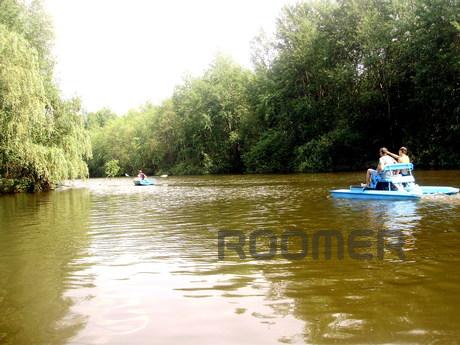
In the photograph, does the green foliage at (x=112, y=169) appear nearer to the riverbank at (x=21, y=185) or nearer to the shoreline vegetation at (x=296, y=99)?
the shoreline vegetation at (x=296, y=99)

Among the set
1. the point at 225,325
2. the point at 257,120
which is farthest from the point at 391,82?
the point at 225,325

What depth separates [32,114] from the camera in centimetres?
2391

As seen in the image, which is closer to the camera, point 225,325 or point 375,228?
point 225,325

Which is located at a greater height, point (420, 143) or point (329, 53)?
point (329, 53)

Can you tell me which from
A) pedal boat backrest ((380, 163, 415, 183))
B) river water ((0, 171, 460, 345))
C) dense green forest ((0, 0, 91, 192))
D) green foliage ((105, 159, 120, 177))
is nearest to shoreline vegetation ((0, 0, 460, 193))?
dense green forest ((0, 0, 91, 192))

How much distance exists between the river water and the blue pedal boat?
4.08 m

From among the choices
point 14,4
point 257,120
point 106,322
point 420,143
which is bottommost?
point 106,322

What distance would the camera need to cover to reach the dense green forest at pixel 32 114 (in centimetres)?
2306

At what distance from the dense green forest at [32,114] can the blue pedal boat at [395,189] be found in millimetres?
16691

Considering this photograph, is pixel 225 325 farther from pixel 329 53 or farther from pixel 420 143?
pixel 329 53

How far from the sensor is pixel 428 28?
3788 centimetres

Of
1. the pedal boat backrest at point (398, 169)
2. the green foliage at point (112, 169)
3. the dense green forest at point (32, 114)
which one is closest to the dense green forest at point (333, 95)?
the green foliage at point (112, 169)

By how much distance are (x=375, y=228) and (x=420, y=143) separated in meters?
33.5

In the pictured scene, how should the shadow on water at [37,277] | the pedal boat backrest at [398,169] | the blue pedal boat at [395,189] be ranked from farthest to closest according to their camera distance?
1. the pedal boat backrest at [398,169]
2. the blue pedal boat at [395,189]
3. the shadow on water at [37,277]
